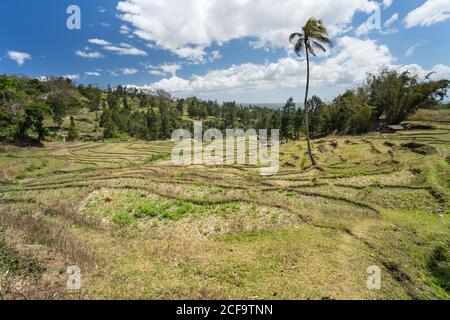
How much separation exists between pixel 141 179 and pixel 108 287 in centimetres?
1768

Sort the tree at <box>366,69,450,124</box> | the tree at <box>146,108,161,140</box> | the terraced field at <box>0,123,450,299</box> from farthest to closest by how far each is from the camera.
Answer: the tree at <box>146,108,161,140</box>
the tree at <box>366,69,450,124</box>
the terraced field at <box>0,123,450,299</box>

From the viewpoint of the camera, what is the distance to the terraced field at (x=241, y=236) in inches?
268

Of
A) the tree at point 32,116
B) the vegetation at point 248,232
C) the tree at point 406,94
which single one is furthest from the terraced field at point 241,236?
the tree at point 32,116

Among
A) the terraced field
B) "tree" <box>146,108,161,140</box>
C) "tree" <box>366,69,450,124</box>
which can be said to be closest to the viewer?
the terraced field

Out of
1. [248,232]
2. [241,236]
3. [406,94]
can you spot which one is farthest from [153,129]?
[241,236]

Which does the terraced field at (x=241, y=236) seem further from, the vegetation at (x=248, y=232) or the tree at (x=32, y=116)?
the tree at (x=32, y=116)

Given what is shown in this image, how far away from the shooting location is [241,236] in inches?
438

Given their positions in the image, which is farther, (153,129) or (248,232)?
(153,129)

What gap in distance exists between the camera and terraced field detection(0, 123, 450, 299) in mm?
6805

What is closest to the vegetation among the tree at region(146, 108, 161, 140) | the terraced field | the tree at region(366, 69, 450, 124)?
the terraced field

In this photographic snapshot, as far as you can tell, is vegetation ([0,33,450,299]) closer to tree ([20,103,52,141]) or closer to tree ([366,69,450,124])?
tree ([366,69,450,124])

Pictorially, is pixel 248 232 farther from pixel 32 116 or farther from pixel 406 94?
pixel 32 116

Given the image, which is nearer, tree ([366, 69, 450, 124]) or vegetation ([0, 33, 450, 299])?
vegetation ([0, 33, 450, 299])

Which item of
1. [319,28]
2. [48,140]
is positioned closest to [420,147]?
[319,28]
